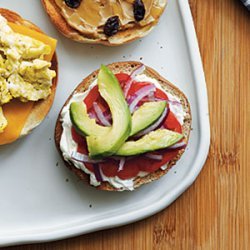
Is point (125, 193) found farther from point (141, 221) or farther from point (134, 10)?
point (134, 10)

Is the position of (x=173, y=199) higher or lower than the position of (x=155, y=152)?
lower

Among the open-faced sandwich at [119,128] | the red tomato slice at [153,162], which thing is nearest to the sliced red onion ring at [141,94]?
the open-faced sandwich at [119,128]

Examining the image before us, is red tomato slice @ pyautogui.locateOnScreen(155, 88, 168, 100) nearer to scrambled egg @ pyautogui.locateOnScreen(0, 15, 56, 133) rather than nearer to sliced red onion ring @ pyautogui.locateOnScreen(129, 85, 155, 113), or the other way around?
sliced red onion ring @ pyautogui.locateOnScreen(129, 85, 155, 113)

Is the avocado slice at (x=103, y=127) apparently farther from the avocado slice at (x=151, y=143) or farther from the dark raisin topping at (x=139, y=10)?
the dark raisin topping at (x=139, y=10)

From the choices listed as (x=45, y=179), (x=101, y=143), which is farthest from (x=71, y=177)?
(x=101, y=143)

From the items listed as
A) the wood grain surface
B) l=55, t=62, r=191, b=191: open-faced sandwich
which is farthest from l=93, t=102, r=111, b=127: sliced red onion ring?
the wood grain surface

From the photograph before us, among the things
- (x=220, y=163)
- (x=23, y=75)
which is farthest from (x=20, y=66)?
(x=220, y=163)
